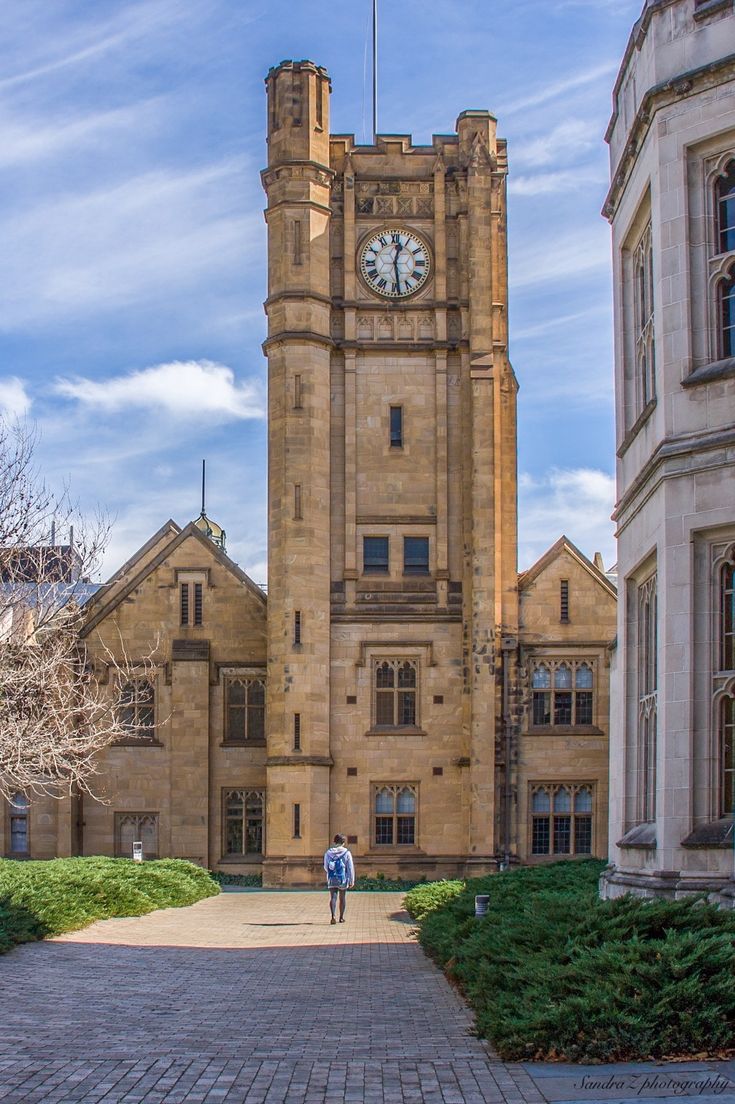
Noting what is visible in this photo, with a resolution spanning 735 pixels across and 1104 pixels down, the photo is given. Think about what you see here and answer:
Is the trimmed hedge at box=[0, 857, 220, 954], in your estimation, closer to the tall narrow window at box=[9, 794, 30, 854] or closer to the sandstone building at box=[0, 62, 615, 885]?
the sandstone building at box=[0, 62, 615, 885]

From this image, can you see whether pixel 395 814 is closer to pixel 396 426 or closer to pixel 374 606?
pixel 374 606

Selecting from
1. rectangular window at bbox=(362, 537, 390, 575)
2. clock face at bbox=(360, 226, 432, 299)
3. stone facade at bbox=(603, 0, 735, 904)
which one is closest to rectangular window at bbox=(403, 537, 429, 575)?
rectangular window at bbox=(362, 537, 390, 575)

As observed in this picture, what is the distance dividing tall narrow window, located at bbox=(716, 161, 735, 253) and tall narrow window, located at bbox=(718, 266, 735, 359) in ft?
1.00

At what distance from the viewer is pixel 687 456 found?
14.4 meters

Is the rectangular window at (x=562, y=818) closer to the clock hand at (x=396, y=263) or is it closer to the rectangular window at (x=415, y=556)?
the rectangular window at (x=415, y=556)

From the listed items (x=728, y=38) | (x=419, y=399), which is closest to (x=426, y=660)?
(x=419, y=399)

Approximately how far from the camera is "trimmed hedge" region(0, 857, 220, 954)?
21.3 m

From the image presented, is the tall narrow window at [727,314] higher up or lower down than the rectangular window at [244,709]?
higher up

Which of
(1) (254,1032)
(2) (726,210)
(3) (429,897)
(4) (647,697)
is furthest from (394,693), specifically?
(1) (254,1032)

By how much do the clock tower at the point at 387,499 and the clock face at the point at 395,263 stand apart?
0.18 ft

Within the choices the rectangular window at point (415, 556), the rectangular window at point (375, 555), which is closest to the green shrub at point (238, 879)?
the rectangular window at point (375, 555)

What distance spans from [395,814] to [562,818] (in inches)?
176

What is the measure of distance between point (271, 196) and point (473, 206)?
5.58 meters

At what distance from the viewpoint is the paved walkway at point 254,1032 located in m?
9.39
